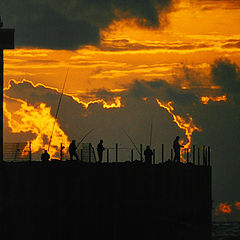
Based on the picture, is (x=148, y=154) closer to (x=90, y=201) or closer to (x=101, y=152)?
(x=101, y=152)

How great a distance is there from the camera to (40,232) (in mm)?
60125

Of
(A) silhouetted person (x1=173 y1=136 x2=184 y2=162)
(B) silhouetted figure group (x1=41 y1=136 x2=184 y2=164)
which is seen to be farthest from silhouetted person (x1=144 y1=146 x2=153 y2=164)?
(A) silhouetted person (x1=173 y1=136 x2=184 y2=162)

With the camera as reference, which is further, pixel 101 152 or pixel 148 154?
pixel 148 154

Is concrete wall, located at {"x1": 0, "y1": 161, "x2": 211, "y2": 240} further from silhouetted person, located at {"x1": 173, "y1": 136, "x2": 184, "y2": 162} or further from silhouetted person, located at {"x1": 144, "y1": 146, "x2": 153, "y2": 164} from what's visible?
silhouetted person, located at {"x1": 173, "y1": 136, "x2": 184, "y2": 162}

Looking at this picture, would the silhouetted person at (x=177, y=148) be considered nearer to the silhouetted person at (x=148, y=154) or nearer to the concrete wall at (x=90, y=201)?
the concrete wall at (x=90, y=201)

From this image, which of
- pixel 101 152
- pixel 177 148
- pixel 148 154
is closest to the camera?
pixel 101 152

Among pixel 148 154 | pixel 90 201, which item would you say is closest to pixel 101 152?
pixel 148 154

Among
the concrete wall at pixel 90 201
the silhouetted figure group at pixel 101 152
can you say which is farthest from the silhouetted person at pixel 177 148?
the concrete wall at pixel 90 201

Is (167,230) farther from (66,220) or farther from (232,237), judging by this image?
(232,237)

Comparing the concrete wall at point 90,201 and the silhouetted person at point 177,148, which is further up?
the silhouetted person at point 177,148

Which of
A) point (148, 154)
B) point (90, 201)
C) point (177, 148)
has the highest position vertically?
point (177, 148)

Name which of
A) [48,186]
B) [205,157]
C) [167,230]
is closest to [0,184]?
[48,186]

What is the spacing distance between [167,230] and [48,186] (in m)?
8.90

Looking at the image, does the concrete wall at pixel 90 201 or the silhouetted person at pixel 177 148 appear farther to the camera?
the silhouetted person at pixel 177 148
